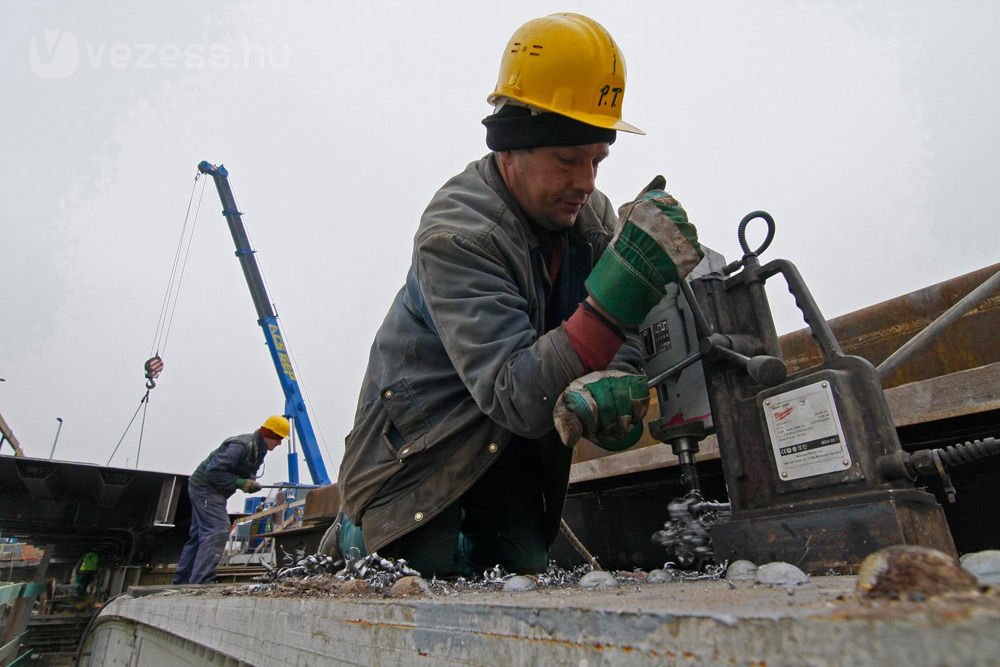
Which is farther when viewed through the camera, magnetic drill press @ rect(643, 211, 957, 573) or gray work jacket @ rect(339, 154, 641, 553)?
gray work jacket @ rect(339, 154, 641, 553)

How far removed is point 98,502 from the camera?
6.34 meters

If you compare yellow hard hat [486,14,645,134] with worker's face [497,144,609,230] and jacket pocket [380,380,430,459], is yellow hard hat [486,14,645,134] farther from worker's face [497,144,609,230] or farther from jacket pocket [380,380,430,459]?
jacket pocket [380,380,430,459]

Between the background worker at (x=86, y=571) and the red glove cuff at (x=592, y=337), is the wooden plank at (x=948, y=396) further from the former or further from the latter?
the background worker at (x=86, y=571)

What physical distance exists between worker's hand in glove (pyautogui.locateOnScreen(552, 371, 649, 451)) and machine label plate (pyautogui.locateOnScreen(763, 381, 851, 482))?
0.32m

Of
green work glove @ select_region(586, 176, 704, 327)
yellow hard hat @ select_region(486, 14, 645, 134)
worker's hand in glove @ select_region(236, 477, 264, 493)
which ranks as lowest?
green work glove @ select_region(586, 176, 704, 327)

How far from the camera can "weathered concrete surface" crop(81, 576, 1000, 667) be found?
1.16 feet

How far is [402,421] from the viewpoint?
5.81ft

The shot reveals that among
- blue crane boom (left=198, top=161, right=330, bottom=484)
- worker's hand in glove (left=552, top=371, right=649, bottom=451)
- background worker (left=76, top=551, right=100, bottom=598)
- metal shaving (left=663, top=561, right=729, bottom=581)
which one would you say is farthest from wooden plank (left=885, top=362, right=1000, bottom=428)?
blue crane boom (left=198, top=161, right=330, bottom=484)

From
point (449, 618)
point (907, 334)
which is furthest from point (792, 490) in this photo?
point (907, 334)

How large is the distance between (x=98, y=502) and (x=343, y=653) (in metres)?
6.89

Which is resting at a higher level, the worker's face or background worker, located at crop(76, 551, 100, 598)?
the worker's face

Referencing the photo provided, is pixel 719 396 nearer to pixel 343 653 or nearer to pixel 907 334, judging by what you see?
pixel 343 653

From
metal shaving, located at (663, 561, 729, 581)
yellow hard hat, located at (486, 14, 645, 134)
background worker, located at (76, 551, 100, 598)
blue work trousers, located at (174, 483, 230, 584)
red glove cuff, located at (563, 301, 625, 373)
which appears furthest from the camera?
background worker, located at (76, 551, 100, 598)

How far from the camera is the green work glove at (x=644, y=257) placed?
132 centimetres
